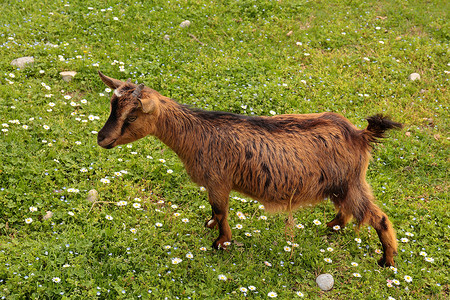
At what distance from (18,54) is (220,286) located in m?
5.62

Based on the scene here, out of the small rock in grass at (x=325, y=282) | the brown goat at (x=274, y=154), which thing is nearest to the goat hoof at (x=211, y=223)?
the brown goat at (x=274, y=154)

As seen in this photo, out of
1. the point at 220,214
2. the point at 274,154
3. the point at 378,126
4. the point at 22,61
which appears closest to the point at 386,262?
the point at 378,126

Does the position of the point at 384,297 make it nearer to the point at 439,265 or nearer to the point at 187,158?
the point at 439,265

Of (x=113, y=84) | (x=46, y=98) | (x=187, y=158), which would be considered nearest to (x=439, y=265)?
(x=187, y=158)

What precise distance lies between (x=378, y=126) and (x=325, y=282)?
70.1 inches

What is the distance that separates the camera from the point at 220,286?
4949mm

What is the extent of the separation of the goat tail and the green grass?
1.38 m

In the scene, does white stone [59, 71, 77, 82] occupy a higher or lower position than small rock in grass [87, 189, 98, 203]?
higher

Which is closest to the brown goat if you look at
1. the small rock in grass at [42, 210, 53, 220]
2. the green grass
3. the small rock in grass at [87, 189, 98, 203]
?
the green grass

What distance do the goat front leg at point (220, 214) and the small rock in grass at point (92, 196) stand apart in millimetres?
1467

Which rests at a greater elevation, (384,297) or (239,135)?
(239,135)

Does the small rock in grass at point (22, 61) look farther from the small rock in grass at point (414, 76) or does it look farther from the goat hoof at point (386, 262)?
the small rock in grass at point (414, 76)

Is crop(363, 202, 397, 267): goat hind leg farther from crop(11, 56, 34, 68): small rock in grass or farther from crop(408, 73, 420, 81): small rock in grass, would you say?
crop(11, 56, 34, 68): small rock in grass

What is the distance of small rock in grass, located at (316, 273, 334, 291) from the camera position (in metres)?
5.20
